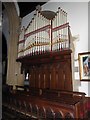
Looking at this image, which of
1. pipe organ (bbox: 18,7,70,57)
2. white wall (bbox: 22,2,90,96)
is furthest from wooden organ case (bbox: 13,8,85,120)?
white wall (bbox: 22,2,90,96)

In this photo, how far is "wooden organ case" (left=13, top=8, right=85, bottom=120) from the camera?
9.72 ft

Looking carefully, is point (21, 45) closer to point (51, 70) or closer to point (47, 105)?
point (51, 70)

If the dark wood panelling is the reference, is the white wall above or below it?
above

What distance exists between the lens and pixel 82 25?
3.27 m

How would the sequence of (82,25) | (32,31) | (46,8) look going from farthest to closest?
(46,8), (32,31), (82,25)

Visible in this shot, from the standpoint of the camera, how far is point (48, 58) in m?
3.65

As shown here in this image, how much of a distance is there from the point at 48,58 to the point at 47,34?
20.9 inches

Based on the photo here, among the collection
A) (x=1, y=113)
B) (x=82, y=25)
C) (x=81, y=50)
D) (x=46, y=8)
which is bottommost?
(x=1, y=113)

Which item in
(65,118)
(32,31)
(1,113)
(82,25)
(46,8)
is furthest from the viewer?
(46,8)

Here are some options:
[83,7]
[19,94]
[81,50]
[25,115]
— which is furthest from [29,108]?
[83,7]

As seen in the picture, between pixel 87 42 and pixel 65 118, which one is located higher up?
pixel 87 42

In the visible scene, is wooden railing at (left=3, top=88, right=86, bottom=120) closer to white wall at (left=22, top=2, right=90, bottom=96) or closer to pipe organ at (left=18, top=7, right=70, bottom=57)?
white wall at (left=22, top=2, right=90, bottom=96)

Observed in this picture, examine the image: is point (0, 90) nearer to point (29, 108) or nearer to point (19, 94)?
point (19, 94)

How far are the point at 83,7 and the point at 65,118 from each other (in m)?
2.19
